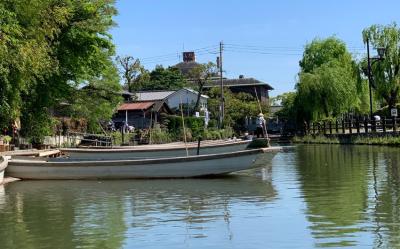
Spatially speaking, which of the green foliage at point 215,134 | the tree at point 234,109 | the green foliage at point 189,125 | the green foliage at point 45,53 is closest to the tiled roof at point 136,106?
the green foliage at point 189,125

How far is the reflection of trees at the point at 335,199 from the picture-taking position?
10.3m

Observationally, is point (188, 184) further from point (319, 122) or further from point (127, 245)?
point (319, 122)

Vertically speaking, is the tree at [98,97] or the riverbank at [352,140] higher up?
the tree at [98,97]

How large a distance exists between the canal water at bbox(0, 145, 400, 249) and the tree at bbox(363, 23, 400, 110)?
102 ft

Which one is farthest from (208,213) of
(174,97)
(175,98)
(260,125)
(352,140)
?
(175,98)

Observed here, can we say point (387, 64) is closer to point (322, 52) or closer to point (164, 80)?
point (322, 52)

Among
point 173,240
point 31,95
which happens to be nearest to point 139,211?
point 173,240

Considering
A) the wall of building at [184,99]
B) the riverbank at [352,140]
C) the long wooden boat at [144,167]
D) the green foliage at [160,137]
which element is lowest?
the long wooden boat at [144,167]

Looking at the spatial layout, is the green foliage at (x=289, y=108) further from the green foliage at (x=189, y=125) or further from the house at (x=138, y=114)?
the house at (x=138, y=114)

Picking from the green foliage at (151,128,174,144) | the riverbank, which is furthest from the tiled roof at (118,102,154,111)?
the riverbank

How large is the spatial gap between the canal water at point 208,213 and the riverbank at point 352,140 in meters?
20.3

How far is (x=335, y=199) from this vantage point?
569 inches

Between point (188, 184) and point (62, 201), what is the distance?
183 inches

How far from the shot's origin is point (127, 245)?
9.75 metres
